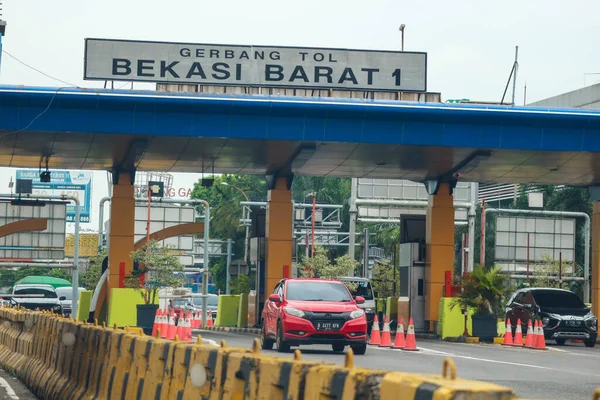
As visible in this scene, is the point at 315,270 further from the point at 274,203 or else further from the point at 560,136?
the point at 560,136

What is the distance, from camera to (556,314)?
103 feet

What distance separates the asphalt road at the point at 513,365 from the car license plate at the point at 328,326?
483 mm

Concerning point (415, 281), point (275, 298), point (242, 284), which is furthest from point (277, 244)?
point (242, 284)

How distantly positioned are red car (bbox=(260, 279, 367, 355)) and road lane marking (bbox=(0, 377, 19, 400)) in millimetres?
5635

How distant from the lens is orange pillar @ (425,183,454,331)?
36000 mm

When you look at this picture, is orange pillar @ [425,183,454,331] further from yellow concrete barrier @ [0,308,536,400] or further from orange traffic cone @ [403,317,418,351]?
yellow concrete barrier @ [0,308,536,400]

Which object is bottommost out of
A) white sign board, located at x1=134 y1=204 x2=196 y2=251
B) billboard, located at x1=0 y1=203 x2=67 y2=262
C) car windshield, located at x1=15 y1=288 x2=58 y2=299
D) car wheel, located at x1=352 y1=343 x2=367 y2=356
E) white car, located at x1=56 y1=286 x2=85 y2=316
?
white car, located at x1=56 y1=286 x2=85 y2=316

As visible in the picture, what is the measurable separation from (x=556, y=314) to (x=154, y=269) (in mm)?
12149

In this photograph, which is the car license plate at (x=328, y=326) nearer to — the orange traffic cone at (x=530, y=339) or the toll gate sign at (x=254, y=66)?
the orange traffic cone at (x=530, y=339)

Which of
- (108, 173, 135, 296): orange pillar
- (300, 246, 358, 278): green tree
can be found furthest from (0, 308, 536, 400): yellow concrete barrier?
(300, 246, 358, 278): green tree

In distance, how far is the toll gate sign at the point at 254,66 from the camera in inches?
1293

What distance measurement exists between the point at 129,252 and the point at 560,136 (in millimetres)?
12546

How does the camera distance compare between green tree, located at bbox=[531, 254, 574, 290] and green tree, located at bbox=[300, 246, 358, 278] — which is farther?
green tree, located at bbox=[531, 254, 574, 290]

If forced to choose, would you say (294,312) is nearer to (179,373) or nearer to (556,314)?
(556,314)
